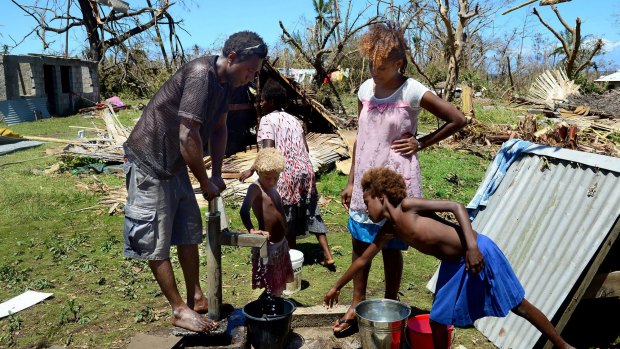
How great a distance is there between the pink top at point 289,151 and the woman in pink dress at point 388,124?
4.37 feet

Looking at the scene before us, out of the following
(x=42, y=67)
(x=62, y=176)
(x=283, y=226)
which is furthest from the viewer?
(x=42, y=67)

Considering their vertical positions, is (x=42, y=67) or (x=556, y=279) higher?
(x=42, y=67)

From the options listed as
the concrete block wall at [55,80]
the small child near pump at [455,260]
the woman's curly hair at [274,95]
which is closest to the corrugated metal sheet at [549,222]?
the small child near pump at [455,260]

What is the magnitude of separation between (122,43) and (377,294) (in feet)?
80.6

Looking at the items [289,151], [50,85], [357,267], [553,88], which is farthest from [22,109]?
[553,88]

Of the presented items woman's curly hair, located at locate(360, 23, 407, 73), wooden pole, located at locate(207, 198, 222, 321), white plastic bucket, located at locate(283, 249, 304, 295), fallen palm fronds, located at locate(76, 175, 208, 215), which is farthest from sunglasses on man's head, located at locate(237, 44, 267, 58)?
fallen palm fronds, located at locate(76, 175, 208, 215)

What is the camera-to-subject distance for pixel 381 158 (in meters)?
3.57

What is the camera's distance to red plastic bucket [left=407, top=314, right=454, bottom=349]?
334cm

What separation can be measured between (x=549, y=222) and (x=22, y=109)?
771 inches

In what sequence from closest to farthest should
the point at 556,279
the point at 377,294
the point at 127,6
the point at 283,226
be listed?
the point at 556,279 < the point at 283,226 < the point at 377,294 < the point at 127,6

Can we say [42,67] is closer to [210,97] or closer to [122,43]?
[122,43]

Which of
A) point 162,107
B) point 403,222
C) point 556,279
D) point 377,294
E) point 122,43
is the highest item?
point 122,43

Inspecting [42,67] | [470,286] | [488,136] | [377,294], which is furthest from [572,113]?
[42,67]

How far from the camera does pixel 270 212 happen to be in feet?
13.2
